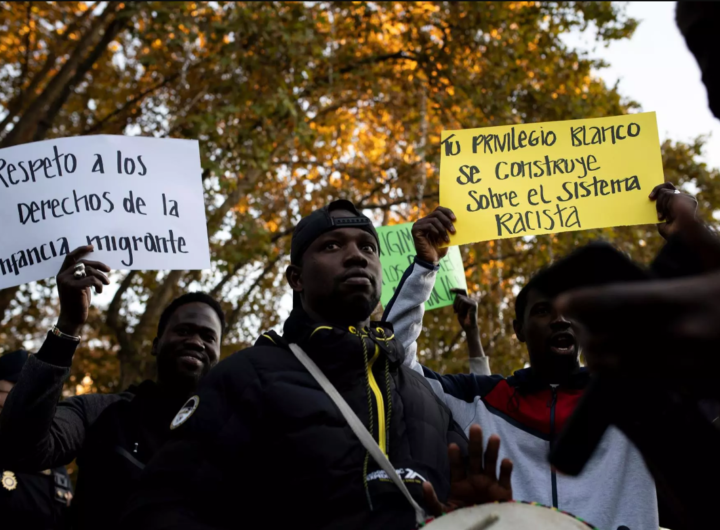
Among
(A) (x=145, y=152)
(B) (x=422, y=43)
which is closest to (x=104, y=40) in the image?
(B) (x=422, y=43)

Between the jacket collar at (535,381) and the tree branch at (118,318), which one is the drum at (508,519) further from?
the tree branch at (118,318)

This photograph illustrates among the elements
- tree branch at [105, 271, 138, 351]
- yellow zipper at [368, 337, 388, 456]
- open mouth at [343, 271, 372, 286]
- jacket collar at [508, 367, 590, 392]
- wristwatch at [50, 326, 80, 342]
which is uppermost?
tree branch at [105, 271, 138, 351]

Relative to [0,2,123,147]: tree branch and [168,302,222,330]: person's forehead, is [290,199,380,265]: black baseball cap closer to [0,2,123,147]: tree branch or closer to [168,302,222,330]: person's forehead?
[168,302,222,330]: person's forehead

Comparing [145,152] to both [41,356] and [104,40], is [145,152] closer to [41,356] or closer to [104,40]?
[41,356]

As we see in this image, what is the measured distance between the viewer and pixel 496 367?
12.0 metres

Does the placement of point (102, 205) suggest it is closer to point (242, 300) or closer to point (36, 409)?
point (36, 409)

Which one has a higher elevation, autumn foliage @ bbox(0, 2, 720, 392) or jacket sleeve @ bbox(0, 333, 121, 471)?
autumn foliage @ bbox(0, 2, 720, 392)

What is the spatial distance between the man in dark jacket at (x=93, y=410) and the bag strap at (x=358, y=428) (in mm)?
1063

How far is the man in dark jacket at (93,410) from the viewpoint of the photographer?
2734 mm

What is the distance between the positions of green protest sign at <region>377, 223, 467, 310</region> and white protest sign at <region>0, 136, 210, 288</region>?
162cm

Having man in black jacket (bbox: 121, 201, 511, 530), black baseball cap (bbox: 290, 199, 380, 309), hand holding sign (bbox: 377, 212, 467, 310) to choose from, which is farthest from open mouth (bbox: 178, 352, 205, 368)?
man in black jacket (bbox: 121, 201, 511, 530)

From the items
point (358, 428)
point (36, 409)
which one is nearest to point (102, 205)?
point (36, 409)

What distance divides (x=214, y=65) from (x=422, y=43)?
9.77ft

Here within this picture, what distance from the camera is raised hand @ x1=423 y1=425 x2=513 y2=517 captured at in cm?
170
